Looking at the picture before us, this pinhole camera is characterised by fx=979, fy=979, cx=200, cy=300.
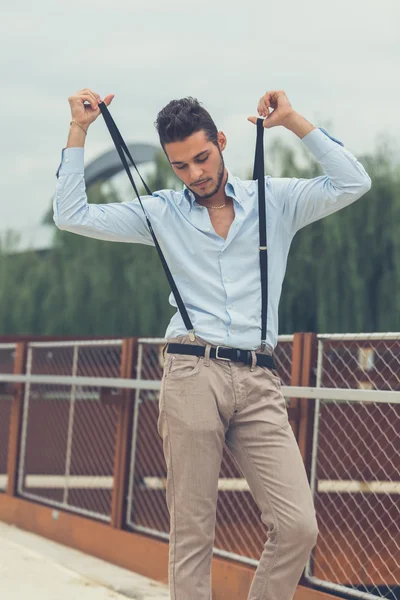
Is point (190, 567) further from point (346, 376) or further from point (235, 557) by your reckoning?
point (346, 376)

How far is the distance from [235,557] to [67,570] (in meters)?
1.04

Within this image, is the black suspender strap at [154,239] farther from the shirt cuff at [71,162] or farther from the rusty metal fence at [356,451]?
the rusty metal fence at [356,451]

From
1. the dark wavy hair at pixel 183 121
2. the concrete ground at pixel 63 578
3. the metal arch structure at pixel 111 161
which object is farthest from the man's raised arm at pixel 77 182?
the metal arch structure at pixel 111 161

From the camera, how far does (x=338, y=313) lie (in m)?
16.2

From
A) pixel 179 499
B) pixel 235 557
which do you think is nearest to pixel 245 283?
pixel 179 499

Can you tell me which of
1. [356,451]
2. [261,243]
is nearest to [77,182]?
[261,243]

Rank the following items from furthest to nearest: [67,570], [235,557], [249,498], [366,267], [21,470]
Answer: [366,267] < [21,470] < [249,498] < [67,570] < [235,557]

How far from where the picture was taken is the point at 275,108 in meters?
2.88

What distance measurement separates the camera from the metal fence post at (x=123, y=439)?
574 cm

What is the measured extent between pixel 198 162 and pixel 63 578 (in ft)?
9.62

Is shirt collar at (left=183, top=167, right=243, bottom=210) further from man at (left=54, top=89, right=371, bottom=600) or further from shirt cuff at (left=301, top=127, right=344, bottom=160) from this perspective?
shirt cuff at (left=301, top=127, right=344, bottom=160)

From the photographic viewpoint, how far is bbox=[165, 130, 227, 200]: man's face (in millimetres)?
2809

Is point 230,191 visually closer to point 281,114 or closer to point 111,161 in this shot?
point 281,114

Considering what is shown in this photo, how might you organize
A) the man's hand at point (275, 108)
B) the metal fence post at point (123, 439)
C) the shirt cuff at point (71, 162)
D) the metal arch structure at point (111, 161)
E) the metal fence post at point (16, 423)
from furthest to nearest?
the metal arch structure at point (111, 161) < the metal fence post at point (16, 423) < the metal fence post at point (123, 439) < the shirt cuff at point (71, 162) < the man's hand at point (275, 108)
